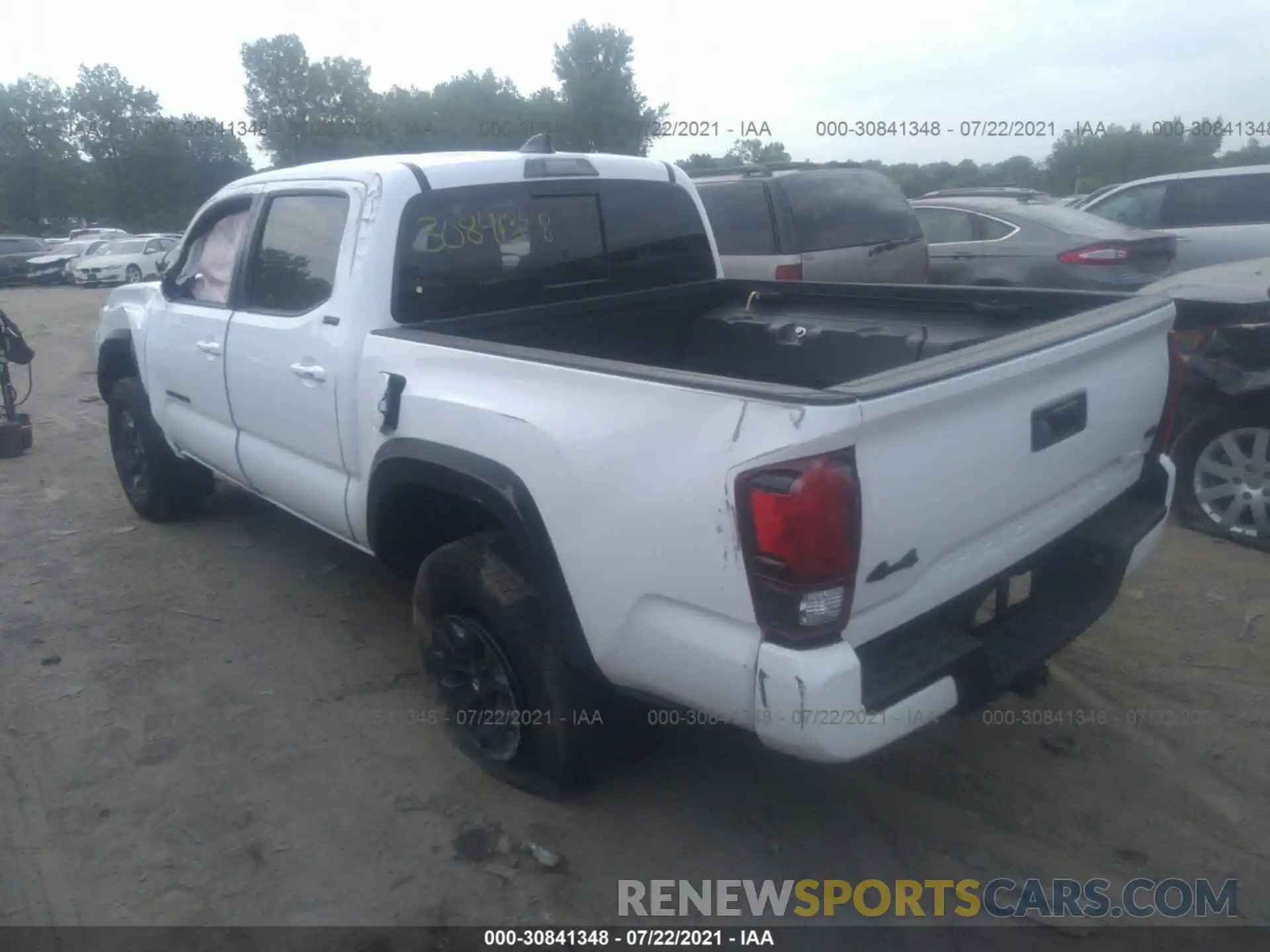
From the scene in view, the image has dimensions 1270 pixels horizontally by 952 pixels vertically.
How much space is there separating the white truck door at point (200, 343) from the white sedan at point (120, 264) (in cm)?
2521

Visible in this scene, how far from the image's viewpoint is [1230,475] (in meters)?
5.03

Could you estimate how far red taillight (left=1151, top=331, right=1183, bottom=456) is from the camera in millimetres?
3352

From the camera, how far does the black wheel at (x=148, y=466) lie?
18.6 ft

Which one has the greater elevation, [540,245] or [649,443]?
[540,245]

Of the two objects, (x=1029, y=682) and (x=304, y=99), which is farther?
(x=304, y=99)

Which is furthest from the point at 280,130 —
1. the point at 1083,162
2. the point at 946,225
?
the point at 946,225

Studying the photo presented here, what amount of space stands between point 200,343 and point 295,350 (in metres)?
1.05

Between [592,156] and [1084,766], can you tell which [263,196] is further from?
[1084,766]

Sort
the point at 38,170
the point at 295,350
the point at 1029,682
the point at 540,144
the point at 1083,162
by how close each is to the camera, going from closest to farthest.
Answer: the point at 1029,682 → the point at 295,350 → the point at 540,144 → the point at 1083,162 → the point at 38,170

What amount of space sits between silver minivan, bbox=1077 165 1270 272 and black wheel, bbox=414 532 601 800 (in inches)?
310

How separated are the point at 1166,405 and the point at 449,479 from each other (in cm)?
234

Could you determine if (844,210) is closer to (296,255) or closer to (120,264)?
(296,255)

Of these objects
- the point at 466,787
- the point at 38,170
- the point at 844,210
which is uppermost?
the point at 38,170

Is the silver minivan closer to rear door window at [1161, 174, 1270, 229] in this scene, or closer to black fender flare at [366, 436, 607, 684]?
rear door window at [1161, 174, 1270, 229]
